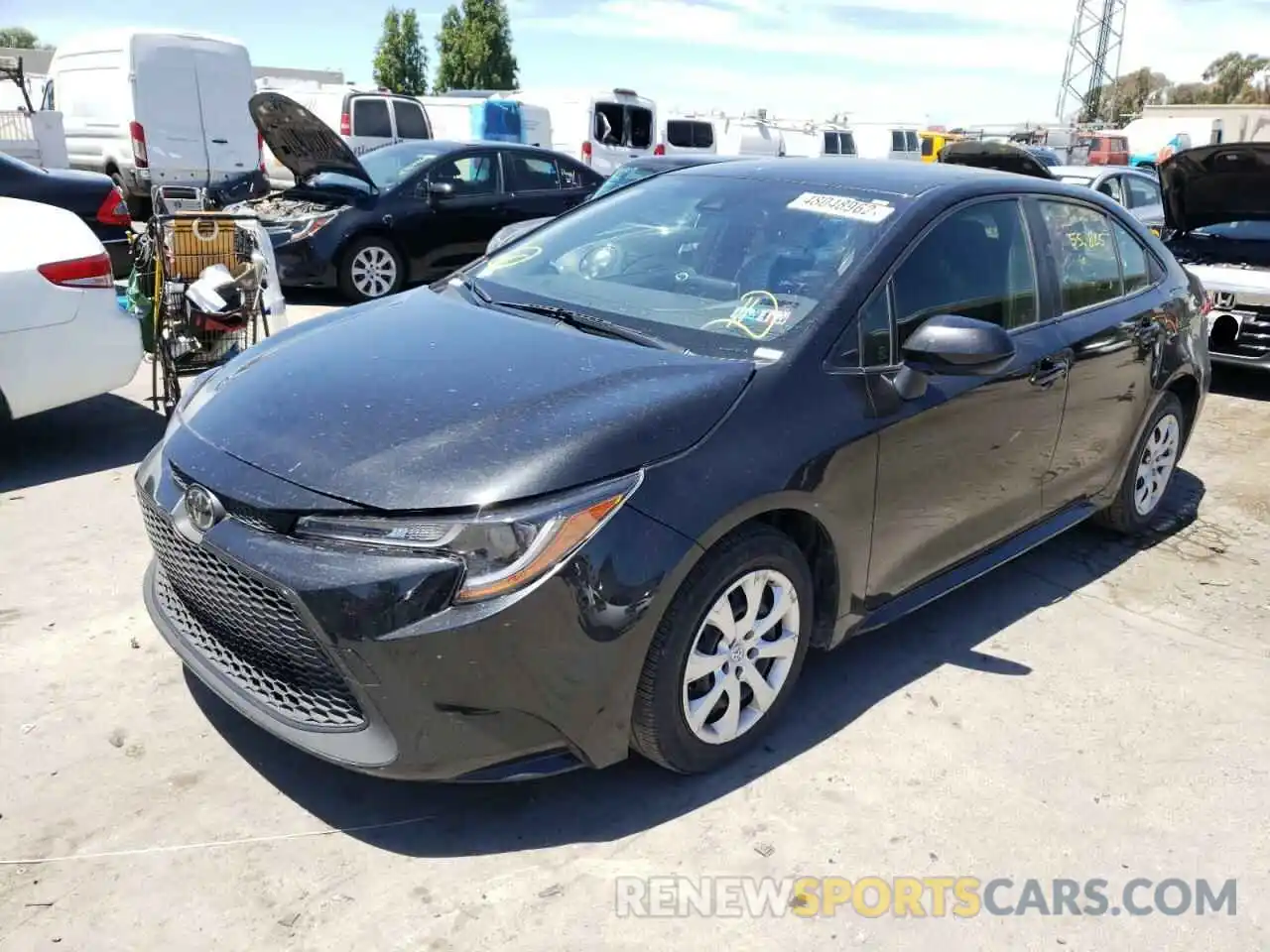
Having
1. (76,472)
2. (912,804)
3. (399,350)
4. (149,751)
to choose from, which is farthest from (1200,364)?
(76,472)

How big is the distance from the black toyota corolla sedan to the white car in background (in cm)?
200

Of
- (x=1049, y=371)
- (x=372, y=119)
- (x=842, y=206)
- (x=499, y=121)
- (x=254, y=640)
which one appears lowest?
(x=254, y=640)

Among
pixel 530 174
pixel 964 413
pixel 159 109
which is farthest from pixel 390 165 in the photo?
pixel 964 413

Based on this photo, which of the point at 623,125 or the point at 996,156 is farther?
the point at 623,125

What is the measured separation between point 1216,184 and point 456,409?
7.05 metres

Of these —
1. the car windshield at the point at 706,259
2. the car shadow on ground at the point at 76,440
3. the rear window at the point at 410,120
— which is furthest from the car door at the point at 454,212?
the rear window at the point at 410,120

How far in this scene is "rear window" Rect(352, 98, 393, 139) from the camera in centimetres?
1823

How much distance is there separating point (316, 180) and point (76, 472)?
5.24 meters

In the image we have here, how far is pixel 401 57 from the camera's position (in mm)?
46625

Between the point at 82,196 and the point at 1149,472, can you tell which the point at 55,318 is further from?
the point at 1149,472

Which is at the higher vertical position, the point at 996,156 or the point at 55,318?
the point at 996,156

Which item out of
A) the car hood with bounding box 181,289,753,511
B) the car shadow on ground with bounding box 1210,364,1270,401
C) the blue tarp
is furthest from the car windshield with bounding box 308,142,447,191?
the blue tarp

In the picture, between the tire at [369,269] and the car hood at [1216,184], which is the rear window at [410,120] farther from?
the car hood at [1216,184]

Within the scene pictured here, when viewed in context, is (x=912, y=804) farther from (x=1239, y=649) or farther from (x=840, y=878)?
(x=1239, y=649)
